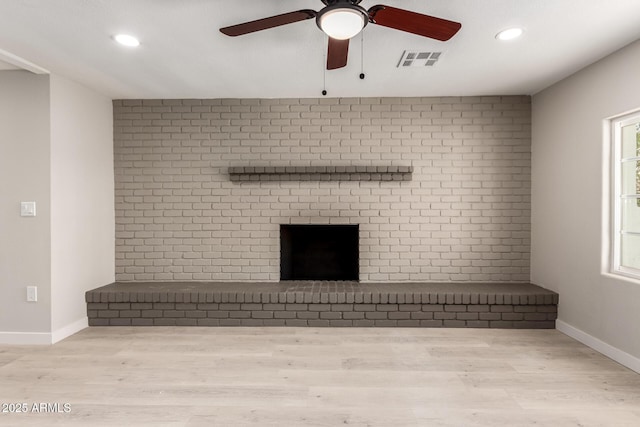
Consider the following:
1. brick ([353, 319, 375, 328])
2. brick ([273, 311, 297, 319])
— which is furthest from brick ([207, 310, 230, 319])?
brick ([353, 319, 375, 328])

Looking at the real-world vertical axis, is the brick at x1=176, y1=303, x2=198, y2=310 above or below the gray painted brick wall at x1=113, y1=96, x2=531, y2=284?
below

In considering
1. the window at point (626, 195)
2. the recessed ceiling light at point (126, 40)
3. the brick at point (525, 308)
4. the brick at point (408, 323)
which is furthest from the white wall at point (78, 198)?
the window at point (626, 195)

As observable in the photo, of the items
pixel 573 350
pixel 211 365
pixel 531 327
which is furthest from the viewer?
pixel 531 327

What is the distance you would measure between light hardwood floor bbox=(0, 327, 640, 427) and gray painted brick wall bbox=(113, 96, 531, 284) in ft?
2.72

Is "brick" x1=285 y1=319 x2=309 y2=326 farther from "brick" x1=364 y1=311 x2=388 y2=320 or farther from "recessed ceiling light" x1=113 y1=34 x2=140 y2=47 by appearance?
"recessed ceiling light" x1=113 y1=34 x2=140 y2=47

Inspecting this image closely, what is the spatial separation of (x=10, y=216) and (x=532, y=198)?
16.5ft

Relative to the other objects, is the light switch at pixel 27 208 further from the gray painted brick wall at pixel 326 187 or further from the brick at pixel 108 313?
the brick at pixel 108 313

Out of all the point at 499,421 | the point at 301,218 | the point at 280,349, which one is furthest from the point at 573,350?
the point at 301,218

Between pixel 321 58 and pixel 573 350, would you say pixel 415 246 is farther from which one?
pixel 321 58

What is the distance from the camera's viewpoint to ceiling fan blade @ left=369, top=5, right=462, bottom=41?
5.30 feet

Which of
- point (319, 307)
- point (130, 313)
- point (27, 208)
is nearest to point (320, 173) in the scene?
point (319, 307)

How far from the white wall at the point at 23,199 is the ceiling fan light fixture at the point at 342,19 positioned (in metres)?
2.75

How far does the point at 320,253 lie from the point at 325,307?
30.1 inches

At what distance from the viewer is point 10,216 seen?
2.99m
